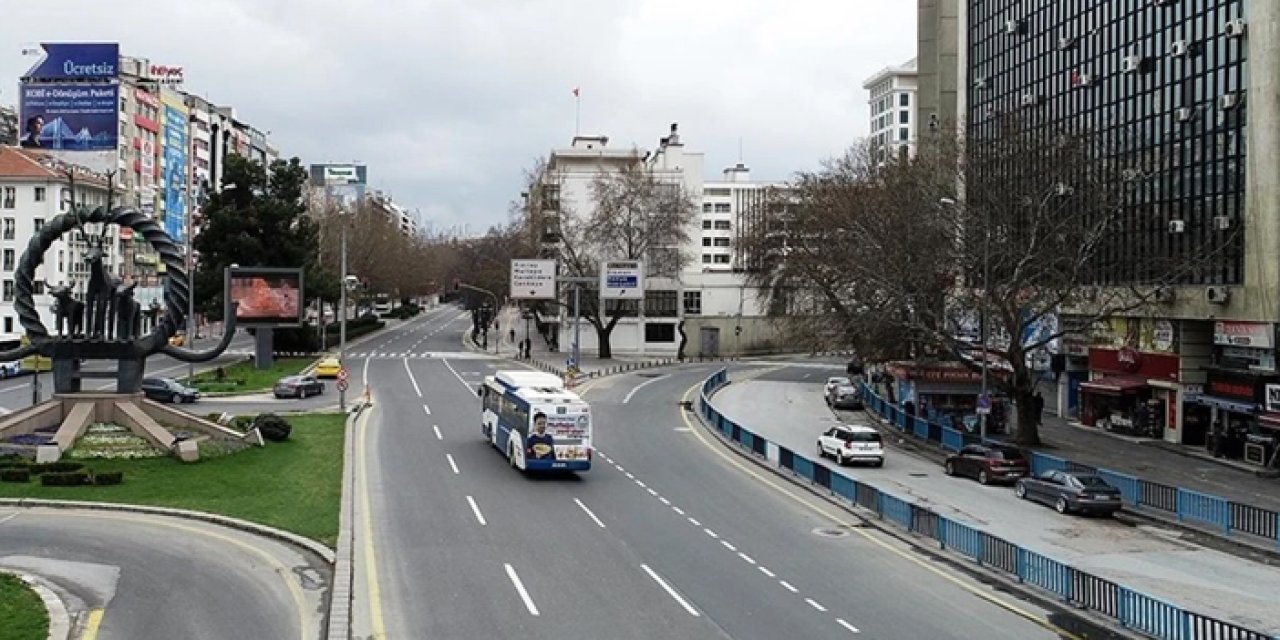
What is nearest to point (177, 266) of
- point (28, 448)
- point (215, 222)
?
point (28, 448)

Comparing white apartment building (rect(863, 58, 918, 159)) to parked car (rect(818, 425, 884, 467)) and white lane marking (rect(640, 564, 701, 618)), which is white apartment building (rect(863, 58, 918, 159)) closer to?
parked car (rect(818, 425, 884, 467))

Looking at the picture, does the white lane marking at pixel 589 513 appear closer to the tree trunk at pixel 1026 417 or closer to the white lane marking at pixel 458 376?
the tree trunk at pixel 1026 417

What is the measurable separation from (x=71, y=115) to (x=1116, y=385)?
87858mm

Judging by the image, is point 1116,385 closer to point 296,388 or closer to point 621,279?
point 621,279

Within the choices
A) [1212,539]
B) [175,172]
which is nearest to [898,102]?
[175,172]

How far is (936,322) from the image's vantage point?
4391cm

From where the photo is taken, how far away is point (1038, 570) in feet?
70.7

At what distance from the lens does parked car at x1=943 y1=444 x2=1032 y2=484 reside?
36125 millimetres

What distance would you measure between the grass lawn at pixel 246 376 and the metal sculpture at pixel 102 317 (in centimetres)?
2194

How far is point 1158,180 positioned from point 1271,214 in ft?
21.2

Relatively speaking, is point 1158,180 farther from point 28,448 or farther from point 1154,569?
point 28,448

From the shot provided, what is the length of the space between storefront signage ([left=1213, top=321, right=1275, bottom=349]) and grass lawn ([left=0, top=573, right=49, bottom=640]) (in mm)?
37289

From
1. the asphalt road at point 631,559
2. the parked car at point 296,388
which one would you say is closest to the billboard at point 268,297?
the parked car at point 296,388

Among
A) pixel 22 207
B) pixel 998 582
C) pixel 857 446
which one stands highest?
pixel 22 207
